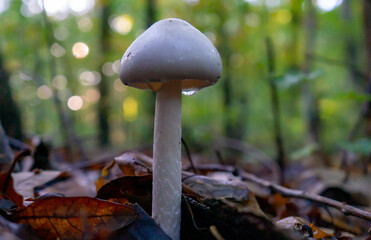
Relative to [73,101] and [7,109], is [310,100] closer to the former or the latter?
[7,109]

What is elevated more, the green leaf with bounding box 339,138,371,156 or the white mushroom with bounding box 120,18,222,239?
the white mushroom with bounding box 120,18,222,239

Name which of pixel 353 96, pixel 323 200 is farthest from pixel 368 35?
pixel 323 200

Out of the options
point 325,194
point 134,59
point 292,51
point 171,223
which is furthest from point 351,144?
point 292,51

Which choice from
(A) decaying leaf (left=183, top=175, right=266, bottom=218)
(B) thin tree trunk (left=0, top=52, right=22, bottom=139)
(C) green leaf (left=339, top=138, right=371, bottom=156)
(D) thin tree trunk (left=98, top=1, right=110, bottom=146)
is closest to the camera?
(A) decaying leaf (left=183, top=175, right=266, bottom=218)

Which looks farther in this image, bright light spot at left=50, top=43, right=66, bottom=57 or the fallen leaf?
bright light spot at left=50, top=43, right=66, bottom=57

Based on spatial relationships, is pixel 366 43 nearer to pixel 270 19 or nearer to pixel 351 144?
pixel 351 144

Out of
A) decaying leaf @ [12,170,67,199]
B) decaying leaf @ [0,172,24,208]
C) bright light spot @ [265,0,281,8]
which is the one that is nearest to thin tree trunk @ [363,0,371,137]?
decaying leaf @ [12,170,67,199]

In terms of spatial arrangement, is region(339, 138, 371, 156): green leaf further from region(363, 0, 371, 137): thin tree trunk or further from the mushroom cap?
the mushroom cap

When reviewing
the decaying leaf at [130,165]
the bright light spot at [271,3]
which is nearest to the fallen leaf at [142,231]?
the decaying leaf at [130,165]

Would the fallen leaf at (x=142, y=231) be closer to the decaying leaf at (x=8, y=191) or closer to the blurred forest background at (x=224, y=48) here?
the decaying leaf at (x=8, y=191)
